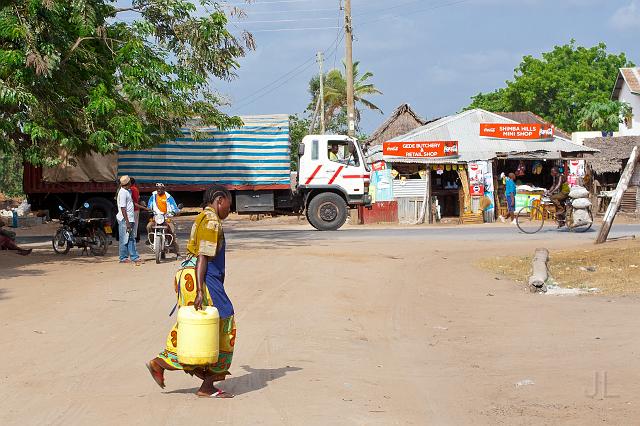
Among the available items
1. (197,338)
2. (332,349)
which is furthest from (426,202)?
(197,338)

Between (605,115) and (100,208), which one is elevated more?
(605,115)

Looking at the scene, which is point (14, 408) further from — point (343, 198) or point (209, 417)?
point (343, 198)

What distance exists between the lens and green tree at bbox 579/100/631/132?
2207 inches

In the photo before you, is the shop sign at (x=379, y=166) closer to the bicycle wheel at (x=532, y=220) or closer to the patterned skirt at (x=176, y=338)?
the bicycle wheel at (x=532, y=220)

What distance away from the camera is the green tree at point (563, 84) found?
63500 mm

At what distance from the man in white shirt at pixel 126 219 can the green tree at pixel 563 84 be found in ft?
163

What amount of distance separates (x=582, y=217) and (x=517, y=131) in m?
11.1

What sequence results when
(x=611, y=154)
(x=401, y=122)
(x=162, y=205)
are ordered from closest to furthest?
(x=162, y=205) < (x=611, y=154) < (x=401, y=122)

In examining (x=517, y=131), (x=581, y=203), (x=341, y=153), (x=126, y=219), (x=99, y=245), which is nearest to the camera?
(x=126, y=219)

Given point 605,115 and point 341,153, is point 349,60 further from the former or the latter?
point 605,115

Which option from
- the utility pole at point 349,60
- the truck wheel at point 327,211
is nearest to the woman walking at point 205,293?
the truck wheel at point 327,211

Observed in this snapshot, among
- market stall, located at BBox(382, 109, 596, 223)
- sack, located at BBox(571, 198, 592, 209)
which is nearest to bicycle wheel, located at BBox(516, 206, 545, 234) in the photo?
sack, located at BBox(571, 198, 592, 209)

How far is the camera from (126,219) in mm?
16297

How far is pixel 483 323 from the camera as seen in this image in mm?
11164
